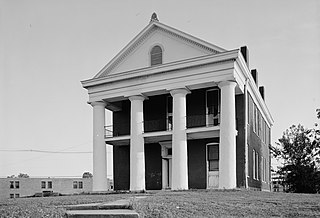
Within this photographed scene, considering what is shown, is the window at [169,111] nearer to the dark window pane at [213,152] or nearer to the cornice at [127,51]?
the dark window pane at [213,152]

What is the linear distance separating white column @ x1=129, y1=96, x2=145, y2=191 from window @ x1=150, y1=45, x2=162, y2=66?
8.18ft

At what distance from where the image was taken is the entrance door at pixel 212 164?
27922mm

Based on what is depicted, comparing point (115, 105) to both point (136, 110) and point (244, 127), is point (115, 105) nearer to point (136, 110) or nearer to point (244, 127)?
point (136, 110)

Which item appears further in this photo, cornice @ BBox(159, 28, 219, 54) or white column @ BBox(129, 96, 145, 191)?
white column @ BBox(129, 96, 145, 191)

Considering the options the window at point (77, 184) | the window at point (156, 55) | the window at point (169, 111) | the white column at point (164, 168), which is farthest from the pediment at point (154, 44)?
the window at point (77, 184)

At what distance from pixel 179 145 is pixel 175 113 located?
1.91 meters

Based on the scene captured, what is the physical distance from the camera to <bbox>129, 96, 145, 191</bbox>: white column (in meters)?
27.3

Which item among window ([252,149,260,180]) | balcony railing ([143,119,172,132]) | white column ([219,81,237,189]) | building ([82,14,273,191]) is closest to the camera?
white column ([219,81,237,189])

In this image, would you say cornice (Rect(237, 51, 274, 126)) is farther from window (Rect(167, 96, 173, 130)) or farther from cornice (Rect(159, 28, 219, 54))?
window (Rect(167, 96, 173, 130))

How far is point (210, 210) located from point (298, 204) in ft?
12.4

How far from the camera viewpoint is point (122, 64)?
2997 cm

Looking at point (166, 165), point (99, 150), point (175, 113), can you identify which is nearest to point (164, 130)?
point (166, 165)

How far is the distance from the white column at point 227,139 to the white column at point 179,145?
2272mm

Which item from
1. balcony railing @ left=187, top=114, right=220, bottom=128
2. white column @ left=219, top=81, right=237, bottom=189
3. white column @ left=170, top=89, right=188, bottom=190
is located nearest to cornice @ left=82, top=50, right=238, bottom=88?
white column @ left=219, top=81, right=237, bottom=189
